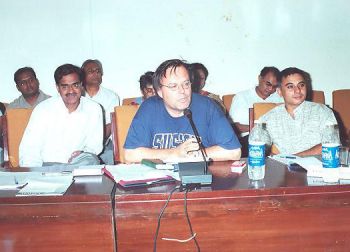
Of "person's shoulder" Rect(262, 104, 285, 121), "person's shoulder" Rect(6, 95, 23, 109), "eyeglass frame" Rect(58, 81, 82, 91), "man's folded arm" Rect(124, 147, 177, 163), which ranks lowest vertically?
"man's folded arm" Rect(124, 147, 177, 163)

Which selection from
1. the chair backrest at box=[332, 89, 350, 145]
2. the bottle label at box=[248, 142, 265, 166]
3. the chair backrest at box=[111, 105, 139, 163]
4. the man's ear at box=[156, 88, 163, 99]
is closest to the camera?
the bottle label at box=[248, 142, 265, 166]

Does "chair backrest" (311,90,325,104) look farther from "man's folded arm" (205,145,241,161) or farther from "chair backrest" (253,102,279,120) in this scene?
"man's folded arm" (205,145,241,161)

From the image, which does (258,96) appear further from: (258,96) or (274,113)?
(274,113)

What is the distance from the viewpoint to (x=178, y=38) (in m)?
4.89

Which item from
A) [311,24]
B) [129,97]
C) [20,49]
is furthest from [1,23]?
[311,24]

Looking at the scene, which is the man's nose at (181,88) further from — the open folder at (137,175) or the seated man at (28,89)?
the seated man at (28,89)

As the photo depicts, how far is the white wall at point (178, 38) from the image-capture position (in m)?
4.79

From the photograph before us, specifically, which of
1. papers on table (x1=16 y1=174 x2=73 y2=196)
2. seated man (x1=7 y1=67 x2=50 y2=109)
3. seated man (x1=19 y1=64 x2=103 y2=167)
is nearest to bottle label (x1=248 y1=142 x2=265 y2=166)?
papers on table (x1=16 y1=174 x2=73 y2=196)

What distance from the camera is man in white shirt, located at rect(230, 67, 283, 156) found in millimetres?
4387

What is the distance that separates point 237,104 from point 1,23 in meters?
2.69

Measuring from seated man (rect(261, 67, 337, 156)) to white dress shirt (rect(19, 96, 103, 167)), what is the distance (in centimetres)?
123

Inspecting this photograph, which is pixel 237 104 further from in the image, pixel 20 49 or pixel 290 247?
pixel 290 247

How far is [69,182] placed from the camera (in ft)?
5.97

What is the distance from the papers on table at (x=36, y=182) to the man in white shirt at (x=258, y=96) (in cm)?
260
